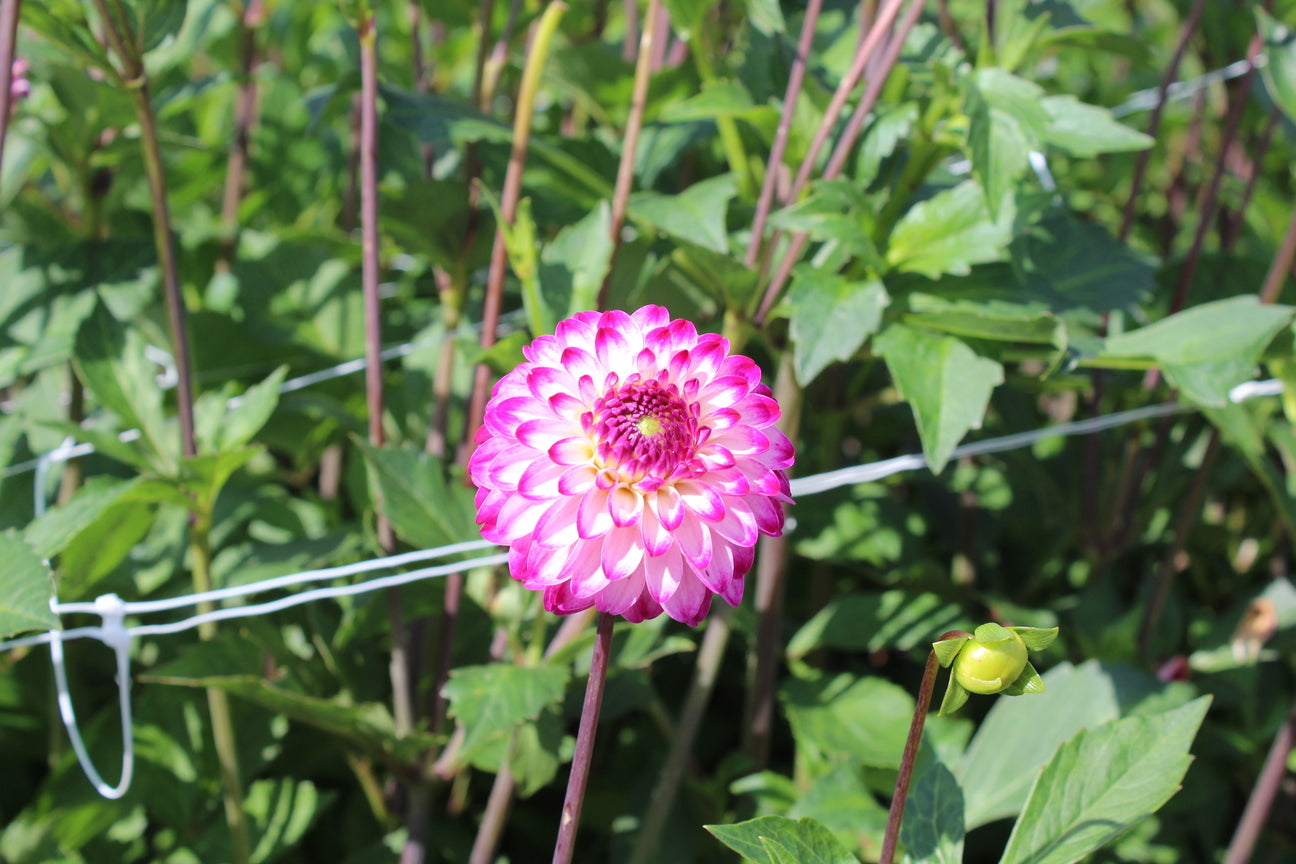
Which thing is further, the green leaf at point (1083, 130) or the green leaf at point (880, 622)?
the green leaf at point (880, 622)

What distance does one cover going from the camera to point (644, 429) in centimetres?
56

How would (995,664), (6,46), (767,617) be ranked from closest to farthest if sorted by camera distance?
1. (995,664)
2. (6,46)
3. (767,617)

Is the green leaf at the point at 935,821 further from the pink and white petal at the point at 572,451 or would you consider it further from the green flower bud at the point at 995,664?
the pink and white petal at the point at 572,451

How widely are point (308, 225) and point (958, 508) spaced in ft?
3.14

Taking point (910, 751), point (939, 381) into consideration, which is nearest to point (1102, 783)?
point (910, 751)

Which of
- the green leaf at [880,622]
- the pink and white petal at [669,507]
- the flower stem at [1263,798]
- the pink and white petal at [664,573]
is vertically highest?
the pink and white petal at [669,507]

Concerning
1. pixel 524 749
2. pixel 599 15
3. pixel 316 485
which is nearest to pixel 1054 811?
pixel 524 749

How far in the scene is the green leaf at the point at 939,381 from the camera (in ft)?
2.73

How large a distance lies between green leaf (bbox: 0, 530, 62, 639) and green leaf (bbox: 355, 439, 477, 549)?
0.83ft

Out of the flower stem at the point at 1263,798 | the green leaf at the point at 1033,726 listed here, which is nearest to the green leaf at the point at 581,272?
the green leaf at the point at 1033,726

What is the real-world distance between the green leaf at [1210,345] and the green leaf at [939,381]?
0.14 metres

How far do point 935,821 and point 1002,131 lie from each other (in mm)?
521

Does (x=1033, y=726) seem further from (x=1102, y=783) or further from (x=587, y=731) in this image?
(x=587, y=731)

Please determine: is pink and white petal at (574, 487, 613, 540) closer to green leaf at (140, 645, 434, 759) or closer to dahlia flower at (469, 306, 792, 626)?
dahlia flower at (469, 306, 792, 626)
